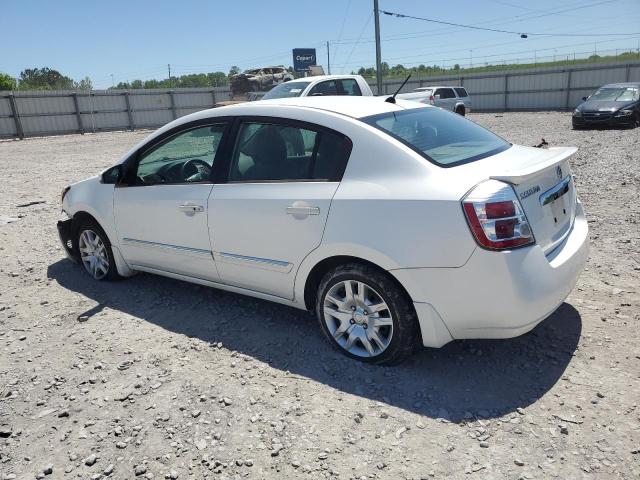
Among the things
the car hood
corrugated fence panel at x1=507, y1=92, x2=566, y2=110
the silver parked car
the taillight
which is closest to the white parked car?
the silver parked car

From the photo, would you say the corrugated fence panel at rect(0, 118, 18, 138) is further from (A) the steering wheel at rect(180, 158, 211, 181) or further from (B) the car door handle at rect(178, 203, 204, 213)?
(B) the car door handle at rect(178, 203, 204, 213)

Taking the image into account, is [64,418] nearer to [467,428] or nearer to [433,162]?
[467,428]

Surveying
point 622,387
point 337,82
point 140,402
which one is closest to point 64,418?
point 140,402

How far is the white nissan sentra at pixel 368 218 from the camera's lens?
9.33ft

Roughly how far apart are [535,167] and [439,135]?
0.73 m

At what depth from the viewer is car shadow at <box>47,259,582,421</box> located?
299cm

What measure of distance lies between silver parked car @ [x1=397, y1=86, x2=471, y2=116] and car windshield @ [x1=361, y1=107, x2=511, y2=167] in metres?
17.1

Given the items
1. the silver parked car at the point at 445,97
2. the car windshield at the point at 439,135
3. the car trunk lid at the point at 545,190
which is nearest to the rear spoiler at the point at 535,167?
the car trunk lid at the point at 545,190

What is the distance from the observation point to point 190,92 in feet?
106

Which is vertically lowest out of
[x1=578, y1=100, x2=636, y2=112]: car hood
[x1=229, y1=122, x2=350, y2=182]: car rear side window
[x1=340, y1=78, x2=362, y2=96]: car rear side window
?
[x1=578, y1=100, x2=636, y2=112]: car hood

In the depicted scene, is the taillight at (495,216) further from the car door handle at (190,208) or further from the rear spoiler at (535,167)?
the car door handle at (190,208)

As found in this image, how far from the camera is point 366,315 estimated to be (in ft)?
10.8

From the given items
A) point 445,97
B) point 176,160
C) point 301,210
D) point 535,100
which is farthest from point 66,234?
point 535,100

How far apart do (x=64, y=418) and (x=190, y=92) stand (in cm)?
3163
